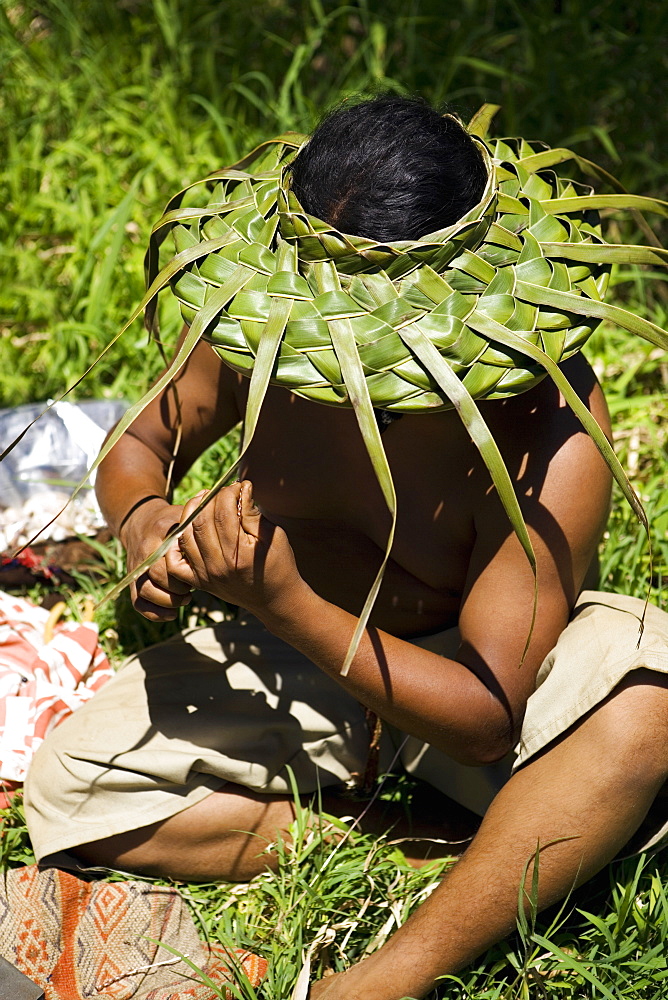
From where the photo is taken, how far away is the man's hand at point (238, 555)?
123 cm

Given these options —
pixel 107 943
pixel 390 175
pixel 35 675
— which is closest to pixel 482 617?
pixel 390 175

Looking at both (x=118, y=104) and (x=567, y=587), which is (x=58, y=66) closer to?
(x=118, y=104)

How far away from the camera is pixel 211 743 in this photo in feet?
5.41

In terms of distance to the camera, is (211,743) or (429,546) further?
(211,743)

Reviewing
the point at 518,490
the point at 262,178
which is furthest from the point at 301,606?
the point at 262,178

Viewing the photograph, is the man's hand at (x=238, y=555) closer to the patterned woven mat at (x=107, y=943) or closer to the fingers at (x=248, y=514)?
the fingers at (x=248, y=514)

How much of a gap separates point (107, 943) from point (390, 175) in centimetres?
122

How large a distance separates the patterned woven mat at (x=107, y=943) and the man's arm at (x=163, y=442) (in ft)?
1.77

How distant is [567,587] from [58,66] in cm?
274

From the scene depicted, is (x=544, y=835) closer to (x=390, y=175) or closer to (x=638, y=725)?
(x=638, y=725)

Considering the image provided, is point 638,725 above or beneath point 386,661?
beneath

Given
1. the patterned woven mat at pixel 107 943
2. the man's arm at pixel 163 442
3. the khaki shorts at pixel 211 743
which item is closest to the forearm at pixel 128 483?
the man's arm at pixel 163 442

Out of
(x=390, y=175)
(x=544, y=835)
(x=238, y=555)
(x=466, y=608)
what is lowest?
(x=544, y=835)

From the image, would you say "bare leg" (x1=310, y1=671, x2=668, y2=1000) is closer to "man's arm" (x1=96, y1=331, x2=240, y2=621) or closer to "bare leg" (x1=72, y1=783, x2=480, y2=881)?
"bare leg" (x1=72, y1=783, x2=480, y2=881)
